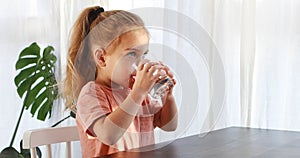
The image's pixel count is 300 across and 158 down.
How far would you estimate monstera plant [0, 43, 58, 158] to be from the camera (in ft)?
7.39

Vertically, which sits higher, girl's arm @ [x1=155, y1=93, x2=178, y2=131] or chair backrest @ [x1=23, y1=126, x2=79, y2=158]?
girl's arm @ [x1=155, y1=93, x2=178, y2=131]

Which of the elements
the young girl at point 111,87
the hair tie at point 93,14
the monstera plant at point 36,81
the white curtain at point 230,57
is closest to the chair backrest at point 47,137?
the young girl at point 111,87

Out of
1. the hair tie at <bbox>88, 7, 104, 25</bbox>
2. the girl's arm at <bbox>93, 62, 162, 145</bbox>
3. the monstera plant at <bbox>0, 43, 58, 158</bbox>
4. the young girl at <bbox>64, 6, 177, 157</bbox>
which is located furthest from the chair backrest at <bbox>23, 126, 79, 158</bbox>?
the monstera plant at <bbox>0, 43, 58, 158</bbox>

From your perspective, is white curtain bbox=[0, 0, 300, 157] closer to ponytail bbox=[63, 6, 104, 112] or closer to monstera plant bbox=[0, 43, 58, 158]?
monstera plant bbox=[0, 43, 58, 158]

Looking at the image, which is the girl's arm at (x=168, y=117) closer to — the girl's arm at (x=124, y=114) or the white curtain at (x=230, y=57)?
the girl's arm at (x=124, y=114)

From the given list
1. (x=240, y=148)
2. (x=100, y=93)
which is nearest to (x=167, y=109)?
(x=100, y=93)

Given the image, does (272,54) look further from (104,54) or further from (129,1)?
(104,54)

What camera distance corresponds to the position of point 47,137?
4.37 ft

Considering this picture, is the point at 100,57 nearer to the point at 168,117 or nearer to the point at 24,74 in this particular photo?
the point at 168,117

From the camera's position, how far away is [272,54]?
1978 mm

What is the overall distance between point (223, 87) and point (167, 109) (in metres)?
0.81

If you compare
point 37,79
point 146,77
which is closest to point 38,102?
point 37,79

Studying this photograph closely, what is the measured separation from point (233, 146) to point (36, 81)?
1495 millimetres

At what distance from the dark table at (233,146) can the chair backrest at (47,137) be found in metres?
0.33
